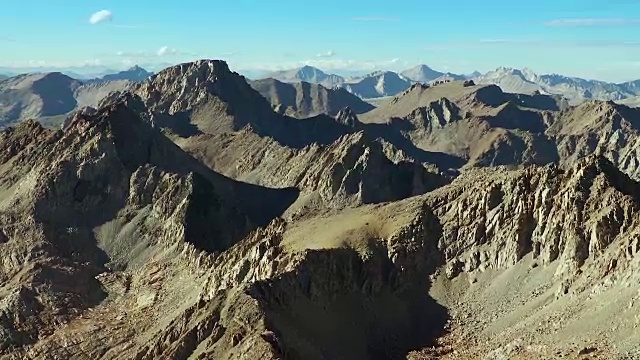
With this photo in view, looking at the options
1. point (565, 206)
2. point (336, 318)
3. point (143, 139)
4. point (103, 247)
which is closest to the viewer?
point (336, 318)

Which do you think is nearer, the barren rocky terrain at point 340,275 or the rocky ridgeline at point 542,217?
the barren rocky terrain at point 340,275

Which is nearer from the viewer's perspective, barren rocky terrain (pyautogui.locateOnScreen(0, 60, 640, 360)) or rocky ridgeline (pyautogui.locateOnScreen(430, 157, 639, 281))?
barren rocky terrain (pyautogui.locateOnScreen(0, 60, 640, 360))

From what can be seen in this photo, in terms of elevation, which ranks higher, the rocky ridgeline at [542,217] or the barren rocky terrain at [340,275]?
the rocky ridgeline at [542,217]

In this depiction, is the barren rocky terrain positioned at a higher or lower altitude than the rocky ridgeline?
lower

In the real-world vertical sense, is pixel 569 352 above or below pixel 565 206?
below

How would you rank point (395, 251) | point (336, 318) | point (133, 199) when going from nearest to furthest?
point (336, 318) < point (395, 251) < point (133, 199)

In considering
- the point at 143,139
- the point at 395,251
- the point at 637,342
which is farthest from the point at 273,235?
the point at 143,139

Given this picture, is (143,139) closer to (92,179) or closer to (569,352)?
(92,179)

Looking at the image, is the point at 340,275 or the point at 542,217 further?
the point at 542,217

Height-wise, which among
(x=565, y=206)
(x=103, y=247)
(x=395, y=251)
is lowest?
(x=103, y=247)

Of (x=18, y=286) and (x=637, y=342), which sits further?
(x=18, y=286)

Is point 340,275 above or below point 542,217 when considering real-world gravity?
below
